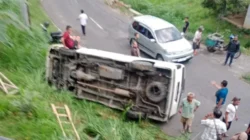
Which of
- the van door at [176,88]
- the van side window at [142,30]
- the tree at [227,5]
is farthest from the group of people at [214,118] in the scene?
the tree at [227,5]

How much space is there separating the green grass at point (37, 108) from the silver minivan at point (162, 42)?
173 inches

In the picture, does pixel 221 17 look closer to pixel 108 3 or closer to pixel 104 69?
pixel 108 3

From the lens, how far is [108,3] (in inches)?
938

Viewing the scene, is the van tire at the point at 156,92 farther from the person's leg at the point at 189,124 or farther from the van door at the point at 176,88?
the person's leg at the point at 189,124

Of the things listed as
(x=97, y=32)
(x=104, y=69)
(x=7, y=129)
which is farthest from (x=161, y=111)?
(x=97, y=32)

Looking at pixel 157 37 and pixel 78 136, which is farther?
pixel 157 37

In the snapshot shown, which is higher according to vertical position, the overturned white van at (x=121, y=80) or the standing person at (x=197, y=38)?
the standing person at (x=197, y=38)

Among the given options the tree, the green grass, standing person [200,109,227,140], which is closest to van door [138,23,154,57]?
the green grass

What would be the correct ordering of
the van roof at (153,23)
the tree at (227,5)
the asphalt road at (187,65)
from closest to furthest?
the asphalt road at (187,65) → the van roof at (153,23) → the tree at (227,5)

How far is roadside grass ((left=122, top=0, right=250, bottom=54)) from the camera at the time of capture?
20094 millimetres

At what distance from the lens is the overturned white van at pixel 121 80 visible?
9.57m

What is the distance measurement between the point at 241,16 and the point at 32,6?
12.1m

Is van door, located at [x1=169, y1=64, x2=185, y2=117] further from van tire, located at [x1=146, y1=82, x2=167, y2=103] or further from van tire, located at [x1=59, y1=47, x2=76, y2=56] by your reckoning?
van tire, located at [x1=59, y1=47, x2=76, y2=56]

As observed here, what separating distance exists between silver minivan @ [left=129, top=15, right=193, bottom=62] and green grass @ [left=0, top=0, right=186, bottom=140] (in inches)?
173
